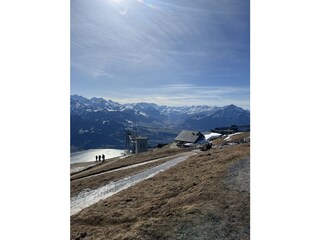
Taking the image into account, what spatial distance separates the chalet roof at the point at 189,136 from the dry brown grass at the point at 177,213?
741 inches

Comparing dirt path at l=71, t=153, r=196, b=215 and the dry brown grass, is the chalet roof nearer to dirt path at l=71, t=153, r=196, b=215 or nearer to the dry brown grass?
dirt path at l=71, t=153, r=196, b=215

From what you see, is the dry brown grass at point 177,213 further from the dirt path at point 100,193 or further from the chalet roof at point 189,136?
the chalet roof at point 189,136

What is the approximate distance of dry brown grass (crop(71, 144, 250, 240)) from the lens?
12.7 feet

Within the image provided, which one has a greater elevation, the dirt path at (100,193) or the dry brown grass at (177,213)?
the dry brown grass at (177,213)

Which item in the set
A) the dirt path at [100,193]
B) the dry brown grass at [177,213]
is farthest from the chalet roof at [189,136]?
the dry brown grass at [177,213]

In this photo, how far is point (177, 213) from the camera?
4352 millimetres

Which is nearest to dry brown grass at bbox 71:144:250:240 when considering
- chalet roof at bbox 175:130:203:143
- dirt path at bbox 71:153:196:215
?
dirt path at bbox 71:153:196:215

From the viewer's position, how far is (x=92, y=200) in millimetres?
6625

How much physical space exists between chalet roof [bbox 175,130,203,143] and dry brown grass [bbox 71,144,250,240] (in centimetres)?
1883

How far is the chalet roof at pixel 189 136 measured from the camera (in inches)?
982
